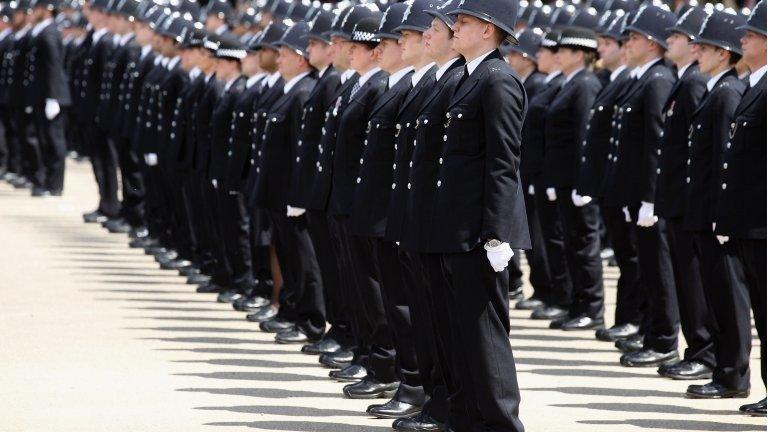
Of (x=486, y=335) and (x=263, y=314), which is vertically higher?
(x=486, y=335)

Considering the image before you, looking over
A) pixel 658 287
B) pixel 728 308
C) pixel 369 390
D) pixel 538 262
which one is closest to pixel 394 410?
pixel 369 390

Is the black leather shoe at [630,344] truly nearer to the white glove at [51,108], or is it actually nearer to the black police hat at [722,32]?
the black police hat at [722,32]

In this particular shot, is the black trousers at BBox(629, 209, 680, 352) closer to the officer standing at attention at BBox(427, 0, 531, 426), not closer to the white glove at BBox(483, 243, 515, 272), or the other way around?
the officer standing at attention at BBox(427, 0, 531, 426)

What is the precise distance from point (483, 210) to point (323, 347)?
359cm

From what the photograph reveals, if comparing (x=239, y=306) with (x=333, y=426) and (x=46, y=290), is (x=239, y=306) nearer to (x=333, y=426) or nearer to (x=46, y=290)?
(x=46, y=290)

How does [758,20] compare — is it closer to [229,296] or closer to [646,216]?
[646,216]

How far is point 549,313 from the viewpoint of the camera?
1255cm

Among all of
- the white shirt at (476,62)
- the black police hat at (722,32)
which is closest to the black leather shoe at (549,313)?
the black police hat at (722,32)

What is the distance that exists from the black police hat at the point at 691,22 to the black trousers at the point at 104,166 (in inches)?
365

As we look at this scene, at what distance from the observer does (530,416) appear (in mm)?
8516

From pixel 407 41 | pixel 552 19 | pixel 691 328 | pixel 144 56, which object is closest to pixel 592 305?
pixel 691 328

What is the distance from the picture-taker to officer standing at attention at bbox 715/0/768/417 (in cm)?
831

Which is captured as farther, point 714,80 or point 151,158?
point 151,158

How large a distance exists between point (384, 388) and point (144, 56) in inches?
325
